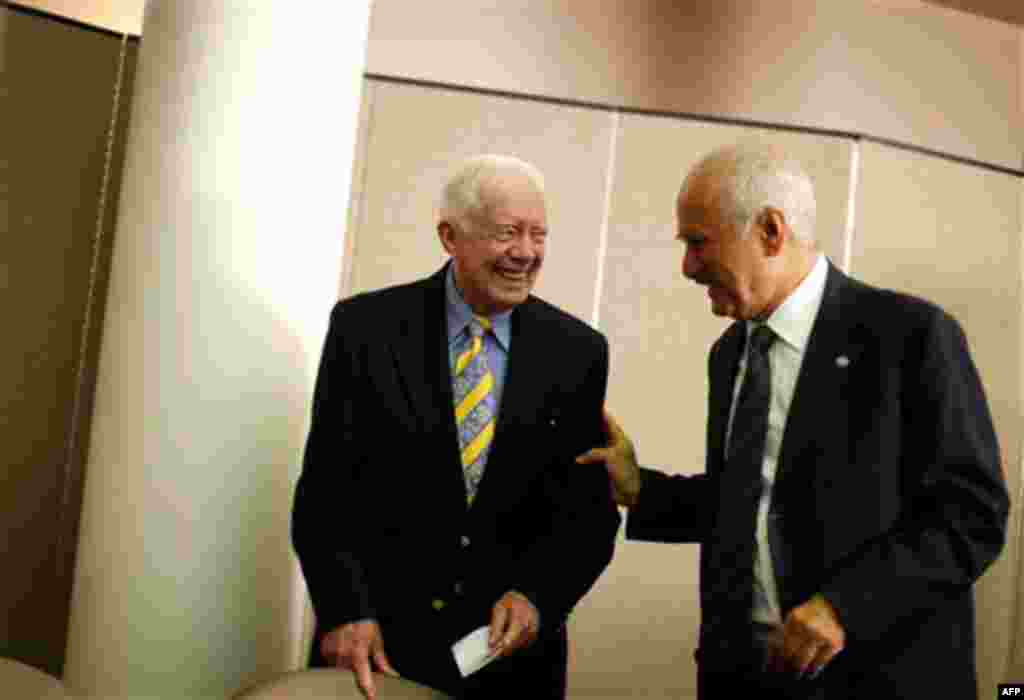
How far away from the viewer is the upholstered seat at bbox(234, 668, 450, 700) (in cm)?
152

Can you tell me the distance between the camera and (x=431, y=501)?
209 centimetres

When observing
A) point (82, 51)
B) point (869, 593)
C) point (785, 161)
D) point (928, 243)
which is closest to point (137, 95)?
point (82, 51)

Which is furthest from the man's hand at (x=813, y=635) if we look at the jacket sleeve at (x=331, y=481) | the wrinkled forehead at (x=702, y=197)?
the jacket sleeve at (x=331, y=481)

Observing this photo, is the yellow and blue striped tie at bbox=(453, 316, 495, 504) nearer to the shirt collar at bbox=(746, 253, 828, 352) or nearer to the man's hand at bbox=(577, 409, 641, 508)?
the man's hand at bbox=(577, 409, 641, 508)

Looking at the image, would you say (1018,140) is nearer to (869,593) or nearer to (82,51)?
(869,593)

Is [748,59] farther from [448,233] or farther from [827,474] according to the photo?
[827,474]

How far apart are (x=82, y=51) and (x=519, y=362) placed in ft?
6.04

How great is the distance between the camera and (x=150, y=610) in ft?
7.89

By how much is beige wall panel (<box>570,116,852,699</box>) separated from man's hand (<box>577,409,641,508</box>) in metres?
1.14

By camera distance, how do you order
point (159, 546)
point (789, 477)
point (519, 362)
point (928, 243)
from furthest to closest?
point (928, 243) < point (159, 546) < point (519, 362) < point (789, 477)

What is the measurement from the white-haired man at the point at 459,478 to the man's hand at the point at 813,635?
53cm

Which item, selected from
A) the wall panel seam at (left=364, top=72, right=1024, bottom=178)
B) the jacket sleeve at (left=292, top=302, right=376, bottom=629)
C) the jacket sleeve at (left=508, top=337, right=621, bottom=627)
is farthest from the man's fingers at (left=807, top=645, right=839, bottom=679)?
the wall panel seam at (left=364, top=72, right=1024, bottom=178)

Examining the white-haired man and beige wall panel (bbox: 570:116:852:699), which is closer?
the white-haired man

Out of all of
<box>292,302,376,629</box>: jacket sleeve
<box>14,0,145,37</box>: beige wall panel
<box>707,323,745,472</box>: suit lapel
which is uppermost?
<box>14,0,145,37</box>: beige wall panel
